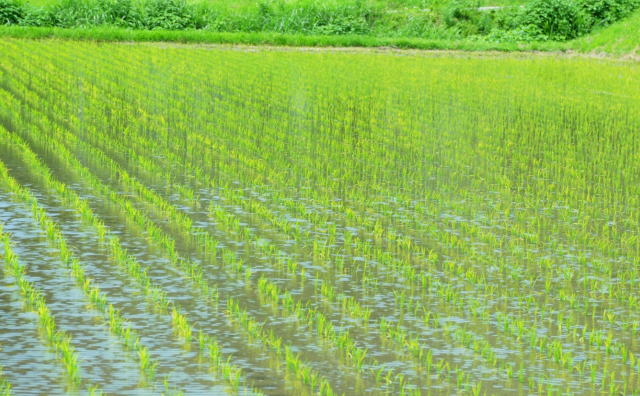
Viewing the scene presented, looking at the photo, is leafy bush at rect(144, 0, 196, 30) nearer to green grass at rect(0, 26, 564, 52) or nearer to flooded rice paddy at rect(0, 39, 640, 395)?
green grass at rect(0, 26, 564, 52)

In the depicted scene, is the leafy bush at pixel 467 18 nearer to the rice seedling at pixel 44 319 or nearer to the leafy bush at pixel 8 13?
A: the leafy bush at pixel 8 13

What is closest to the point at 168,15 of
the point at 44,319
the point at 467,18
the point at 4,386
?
the point at 467,18

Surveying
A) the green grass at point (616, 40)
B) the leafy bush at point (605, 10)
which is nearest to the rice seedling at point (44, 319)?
the green grass at point (616, 40)

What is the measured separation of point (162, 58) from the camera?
20328 millimetres

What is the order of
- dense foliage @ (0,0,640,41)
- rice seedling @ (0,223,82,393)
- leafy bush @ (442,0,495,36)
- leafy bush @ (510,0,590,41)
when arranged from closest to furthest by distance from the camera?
rice seedling @ (0,223,82,393) < dense foliage @ (0,0,640,41) < leafy bush @ (510,0,590,41) < leafy bush @ (442,0,495,36)

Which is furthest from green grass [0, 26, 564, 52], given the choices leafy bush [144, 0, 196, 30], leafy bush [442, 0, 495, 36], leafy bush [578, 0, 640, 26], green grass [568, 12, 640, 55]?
leafy bush [578, 0, 640, 26]

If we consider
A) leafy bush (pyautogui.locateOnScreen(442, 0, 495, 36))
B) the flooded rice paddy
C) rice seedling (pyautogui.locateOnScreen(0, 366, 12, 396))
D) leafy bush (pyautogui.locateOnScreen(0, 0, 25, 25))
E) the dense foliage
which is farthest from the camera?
leafy bush (pyautogui.locateOnScreen(442, 0, 495, 36))

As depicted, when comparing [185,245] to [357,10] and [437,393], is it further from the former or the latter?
[357,10]

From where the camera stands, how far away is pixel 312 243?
7.86 metres

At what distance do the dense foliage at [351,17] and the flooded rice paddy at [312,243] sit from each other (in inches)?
398

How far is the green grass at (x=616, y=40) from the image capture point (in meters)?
24.1

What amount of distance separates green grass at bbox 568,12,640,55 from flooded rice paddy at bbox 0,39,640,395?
8.83 metres

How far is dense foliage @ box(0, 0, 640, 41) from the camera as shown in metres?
25.7

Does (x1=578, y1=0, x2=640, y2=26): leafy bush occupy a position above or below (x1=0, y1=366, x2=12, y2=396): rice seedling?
above
